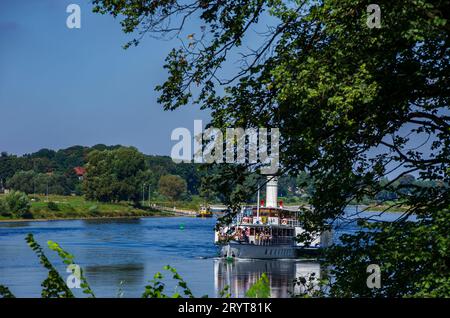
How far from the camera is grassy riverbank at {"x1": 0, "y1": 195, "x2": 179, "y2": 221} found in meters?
125

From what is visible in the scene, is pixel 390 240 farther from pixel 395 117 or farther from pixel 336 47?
pixel 336 47

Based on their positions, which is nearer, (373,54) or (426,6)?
(426,6)

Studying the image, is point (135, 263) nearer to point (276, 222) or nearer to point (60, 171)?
point (276, 222)

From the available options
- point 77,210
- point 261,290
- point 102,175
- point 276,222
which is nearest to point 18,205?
point 77,210

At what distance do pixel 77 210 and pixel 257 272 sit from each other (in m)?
75.5

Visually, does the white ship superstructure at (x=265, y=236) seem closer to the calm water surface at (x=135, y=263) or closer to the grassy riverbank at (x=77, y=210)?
the calm water surface at (x=135, y=263)

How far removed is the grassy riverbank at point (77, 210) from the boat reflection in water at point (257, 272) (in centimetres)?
6001

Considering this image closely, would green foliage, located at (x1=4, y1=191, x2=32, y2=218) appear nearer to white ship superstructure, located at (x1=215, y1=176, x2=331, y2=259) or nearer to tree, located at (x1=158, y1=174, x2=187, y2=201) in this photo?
tree, located at (x1=158, y1=174, x2=187, y2=201)

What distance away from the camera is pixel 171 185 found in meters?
156

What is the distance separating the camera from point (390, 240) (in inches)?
530

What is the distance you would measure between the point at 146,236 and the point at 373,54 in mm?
82075

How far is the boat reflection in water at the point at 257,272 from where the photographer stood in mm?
50469

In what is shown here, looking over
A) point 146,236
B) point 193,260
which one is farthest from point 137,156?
point 193,260

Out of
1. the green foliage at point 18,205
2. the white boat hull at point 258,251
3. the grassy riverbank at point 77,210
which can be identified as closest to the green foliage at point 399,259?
the white boat hull at point 258,251
